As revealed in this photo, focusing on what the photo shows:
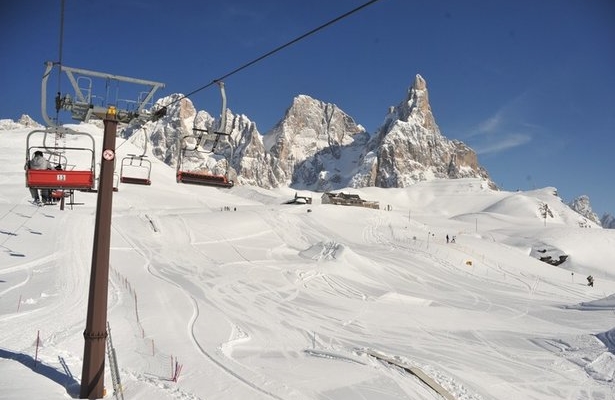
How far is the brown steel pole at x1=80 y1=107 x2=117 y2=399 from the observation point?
28.7 feet

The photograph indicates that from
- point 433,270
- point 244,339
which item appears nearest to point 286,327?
point 244,339

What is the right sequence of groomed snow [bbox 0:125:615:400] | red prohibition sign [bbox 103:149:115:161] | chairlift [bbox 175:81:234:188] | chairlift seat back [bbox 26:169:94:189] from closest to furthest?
red prohibition sign [bbox 103:149:115:161] → chairlift [bbox 175:81:234:188] → groomed snow [bbox 0:125:615:400] → chairlift seat back [bbox 26:169:94:189]

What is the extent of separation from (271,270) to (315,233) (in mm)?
21114

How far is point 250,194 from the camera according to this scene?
11712 centimetres

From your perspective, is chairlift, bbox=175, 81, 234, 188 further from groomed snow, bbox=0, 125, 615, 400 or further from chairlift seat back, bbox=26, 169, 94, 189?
groomed snow, bbox=0, 125, 615, 400

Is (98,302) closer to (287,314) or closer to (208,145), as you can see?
(208,145)

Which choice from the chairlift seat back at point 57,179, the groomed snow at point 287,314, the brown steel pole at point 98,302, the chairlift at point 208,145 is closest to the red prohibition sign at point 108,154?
the brown steel pole at point 98,302

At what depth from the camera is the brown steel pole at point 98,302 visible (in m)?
8.76

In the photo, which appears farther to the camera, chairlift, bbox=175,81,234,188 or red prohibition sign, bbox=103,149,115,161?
chairlift, bbox=175,81,234,188

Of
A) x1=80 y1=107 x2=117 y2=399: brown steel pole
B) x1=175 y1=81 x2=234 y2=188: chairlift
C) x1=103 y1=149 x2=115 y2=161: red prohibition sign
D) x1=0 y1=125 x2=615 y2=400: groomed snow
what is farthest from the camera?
x1=0 y1=125 x2=615 y2=400: groomed snow

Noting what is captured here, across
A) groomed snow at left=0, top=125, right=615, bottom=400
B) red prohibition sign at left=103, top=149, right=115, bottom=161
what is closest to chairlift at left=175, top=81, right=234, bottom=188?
red prohibition sign at left=103, top=149, right=115, bottom=161

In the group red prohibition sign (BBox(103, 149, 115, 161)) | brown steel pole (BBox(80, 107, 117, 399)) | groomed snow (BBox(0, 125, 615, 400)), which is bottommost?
groomed snow (BBox(0, 125, 615, 400))

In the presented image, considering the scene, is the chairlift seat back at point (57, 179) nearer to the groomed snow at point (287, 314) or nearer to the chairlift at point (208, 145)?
the chairlift at point (208, 145)

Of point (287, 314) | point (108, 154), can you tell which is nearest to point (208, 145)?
point (108, 154)
